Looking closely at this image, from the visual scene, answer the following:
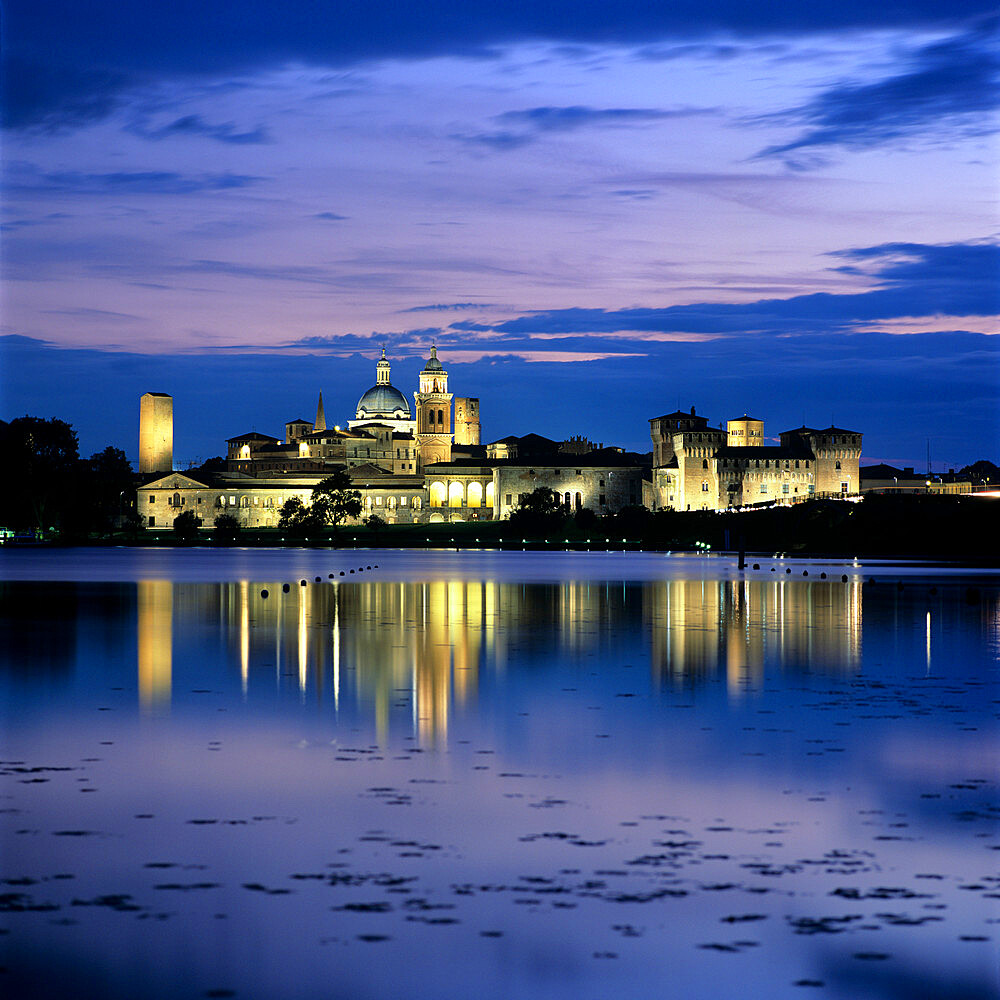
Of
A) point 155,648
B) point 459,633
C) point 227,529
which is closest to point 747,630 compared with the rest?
point 459,633

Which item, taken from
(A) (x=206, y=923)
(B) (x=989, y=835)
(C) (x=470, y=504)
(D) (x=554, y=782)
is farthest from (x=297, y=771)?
(C) (x=470, y=504)

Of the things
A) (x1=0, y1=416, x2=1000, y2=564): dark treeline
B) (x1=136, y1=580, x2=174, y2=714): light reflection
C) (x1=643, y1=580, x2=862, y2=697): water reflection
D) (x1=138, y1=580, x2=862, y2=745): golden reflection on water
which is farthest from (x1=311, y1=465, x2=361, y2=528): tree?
(x1=136, y1=580, x2=174, y2=714): light reflection

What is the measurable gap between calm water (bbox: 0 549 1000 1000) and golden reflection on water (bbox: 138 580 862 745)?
19 centimetres

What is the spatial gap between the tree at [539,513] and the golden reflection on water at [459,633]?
9332 cm

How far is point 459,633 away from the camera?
29.8m

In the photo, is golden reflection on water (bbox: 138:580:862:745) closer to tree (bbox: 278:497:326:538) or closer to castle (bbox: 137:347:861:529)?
tree (bbox: 278:497:326:538)

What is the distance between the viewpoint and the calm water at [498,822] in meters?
7.87

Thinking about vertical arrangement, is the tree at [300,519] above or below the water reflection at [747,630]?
above

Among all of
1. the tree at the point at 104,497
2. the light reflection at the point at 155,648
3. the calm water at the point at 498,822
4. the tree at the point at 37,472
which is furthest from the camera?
the tree at the point at 104,497

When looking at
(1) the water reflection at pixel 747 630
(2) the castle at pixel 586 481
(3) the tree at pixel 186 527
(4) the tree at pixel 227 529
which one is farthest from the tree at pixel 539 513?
(1) the water reflection at pixel 747 630

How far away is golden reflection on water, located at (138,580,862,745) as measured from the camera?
67.4 feet

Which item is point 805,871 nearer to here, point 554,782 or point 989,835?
point 989,835

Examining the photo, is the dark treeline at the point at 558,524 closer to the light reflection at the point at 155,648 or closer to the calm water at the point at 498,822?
the light reflection at the point at 155,648

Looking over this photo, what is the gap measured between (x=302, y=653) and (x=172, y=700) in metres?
6.57
